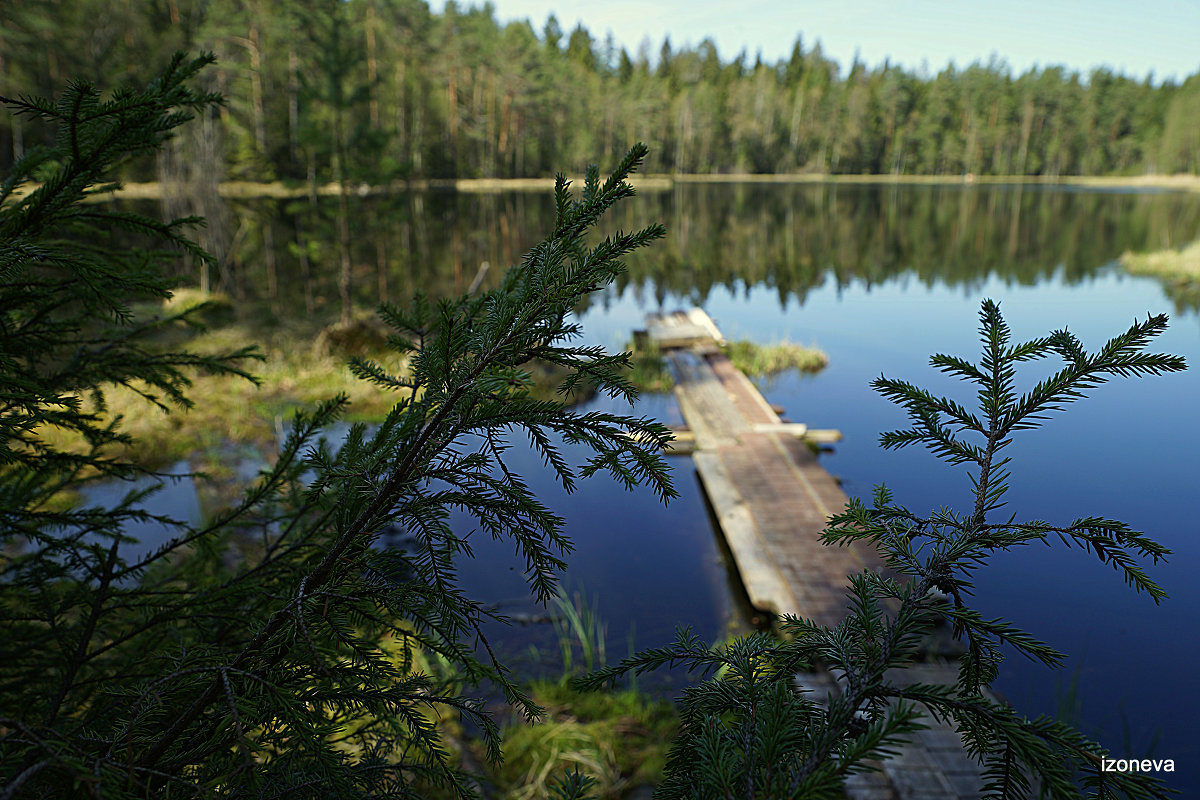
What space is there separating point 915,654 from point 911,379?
12615 mm

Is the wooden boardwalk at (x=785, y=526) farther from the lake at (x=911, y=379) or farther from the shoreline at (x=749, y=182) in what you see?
the shoreline at (x=749, y=182)

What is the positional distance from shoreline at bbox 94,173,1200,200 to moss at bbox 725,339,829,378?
106 feet

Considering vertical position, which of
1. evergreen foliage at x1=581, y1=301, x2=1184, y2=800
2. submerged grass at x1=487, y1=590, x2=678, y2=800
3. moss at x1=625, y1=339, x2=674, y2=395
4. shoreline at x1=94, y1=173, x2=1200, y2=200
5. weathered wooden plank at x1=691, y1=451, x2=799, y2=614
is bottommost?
submerged grass at x1=487, y1=590, x2=678, y2=800

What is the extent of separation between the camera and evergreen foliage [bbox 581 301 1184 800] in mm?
878

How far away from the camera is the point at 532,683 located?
5102 millimetres

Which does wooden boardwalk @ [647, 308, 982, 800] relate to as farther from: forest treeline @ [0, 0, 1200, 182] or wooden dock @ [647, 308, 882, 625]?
forest treeline @ [0, 0, 1200, 182]

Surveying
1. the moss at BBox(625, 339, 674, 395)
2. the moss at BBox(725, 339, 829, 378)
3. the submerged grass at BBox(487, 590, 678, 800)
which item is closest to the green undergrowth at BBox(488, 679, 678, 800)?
the submerged grass at BBox(487, 590, 678, 800)

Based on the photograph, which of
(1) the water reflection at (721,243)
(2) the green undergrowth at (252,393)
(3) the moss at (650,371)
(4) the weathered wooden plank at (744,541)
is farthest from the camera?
(1) the water reflection at (721,243)

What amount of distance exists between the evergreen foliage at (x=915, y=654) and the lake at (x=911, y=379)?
3350 mm

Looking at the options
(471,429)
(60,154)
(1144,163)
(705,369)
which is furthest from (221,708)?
(1144,163)

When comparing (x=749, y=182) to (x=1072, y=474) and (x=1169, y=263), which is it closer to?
(x=1169, y=263)

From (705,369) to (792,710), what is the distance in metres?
12.4

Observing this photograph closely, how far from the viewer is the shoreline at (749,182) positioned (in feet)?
141

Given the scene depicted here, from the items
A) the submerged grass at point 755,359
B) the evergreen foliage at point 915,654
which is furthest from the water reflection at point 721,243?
the evergreen foliage at point 915,654
